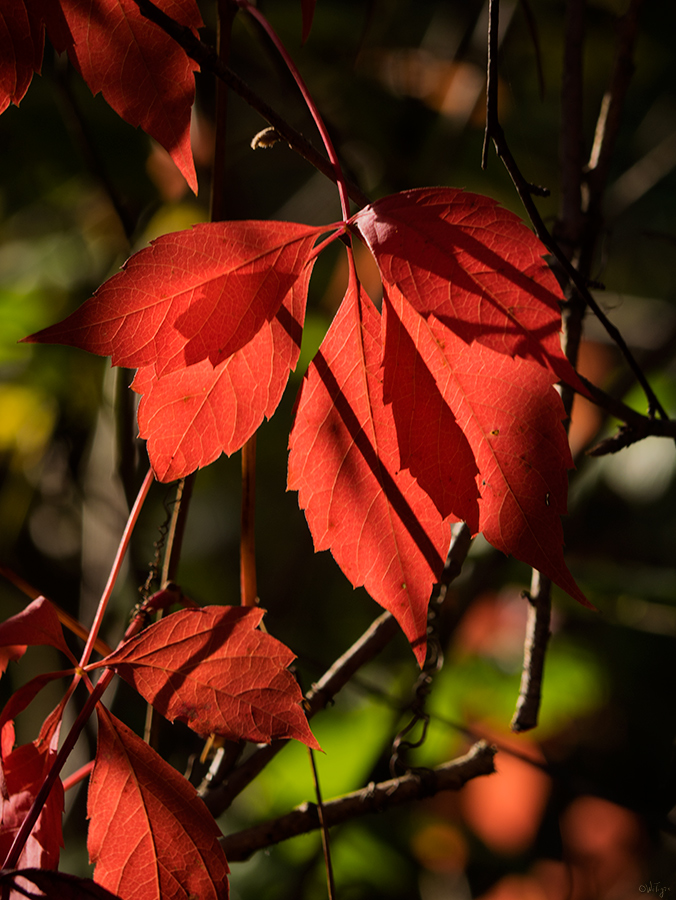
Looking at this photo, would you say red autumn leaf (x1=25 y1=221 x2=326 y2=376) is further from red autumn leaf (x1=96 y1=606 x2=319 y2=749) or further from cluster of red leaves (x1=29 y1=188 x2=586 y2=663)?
red autumn leaf (x1=96 y1=606 x2=319 y2=749)

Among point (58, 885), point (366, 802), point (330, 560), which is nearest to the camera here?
point (58, 885)

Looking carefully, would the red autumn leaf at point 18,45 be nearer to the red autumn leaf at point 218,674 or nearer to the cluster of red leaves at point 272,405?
the cluster of red leaves at point 272,405

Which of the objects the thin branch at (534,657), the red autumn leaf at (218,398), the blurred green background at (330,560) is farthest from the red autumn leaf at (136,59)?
the blurred green background at (330,560)

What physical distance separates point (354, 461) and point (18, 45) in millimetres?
293

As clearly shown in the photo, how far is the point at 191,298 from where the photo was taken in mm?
302

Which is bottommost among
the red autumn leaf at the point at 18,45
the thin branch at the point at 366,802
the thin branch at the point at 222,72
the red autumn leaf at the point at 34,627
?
the thin branch at the point at 366,802

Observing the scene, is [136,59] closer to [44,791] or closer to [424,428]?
[424,428]

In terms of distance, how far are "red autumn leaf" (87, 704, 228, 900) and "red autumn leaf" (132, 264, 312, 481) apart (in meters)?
0.16

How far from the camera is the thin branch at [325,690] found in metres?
0.44

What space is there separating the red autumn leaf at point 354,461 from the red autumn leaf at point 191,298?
0.04 m

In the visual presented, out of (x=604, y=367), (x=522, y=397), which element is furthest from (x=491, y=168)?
(x=522, y=397)

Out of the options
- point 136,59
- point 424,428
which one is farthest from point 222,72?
point 424,428

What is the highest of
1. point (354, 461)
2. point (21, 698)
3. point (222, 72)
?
point (222, 72)

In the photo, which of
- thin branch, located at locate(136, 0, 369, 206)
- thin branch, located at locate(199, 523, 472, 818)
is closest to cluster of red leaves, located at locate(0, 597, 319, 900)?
thin branch, located at locate(199, 523, 472, 818)
